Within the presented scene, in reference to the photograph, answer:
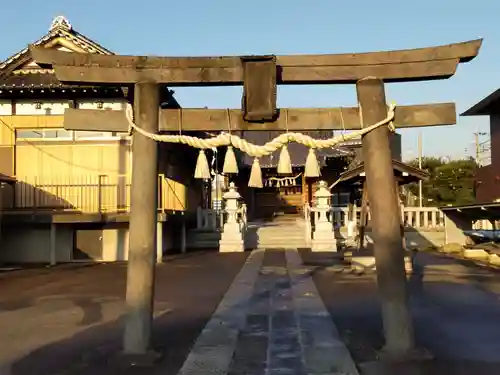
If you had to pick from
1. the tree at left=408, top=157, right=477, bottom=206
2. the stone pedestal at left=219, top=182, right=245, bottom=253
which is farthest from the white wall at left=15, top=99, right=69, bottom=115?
the tree at left=408, top=157, right=477, bottom=206

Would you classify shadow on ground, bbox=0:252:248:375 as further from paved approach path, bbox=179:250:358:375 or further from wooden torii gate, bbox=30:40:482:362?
wooden torii gate, bbox=30:40:482:362

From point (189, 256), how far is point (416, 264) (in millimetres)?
7954

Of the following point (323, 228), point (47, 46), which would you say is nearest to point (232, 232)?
point (323, 228)

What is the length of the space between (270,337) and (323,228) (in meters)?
14.8

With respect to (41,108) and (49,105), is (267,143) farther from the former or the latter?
(41,108)

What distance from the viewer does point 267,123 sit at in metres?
6.21

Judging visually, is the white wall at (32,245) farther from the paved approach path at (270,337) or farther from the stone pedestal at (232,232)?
the paved approach path at (270,337)

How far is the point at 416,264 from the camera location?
1622 centimetres

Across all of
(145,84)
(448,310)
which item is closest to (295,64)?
(145,84)

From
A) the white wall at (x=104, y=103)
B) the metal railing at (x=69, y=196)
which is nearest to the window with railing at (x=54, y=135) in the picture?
the white wall at (x=104, y=103)

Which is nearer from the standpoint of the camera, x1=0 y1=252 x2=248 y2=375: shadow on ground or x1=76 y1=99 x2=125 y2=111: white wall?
x1=0 y1=252 x2=248 y2=375: shadow on ground

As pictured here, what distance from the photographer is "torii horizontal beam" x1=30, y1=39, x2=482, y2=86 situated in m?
6.11

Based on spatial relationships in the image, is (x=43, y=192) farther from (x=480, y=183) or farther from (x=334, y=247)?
(x=480, y=183)

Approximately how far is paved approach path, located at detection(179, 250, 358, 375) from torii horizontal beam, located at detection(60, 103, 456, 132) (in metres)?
2.50
